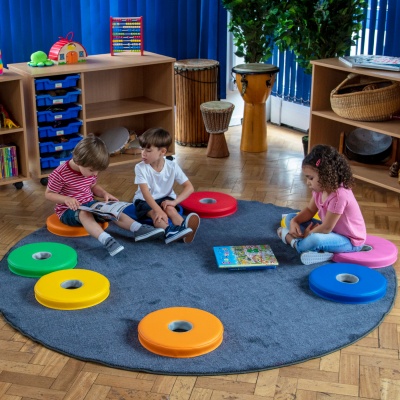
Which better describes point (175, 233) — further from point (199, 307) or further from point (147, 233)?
point (199, 307)

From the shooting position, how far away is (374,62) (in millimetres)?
4434

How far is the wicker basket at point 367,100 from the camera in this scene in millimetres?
4418

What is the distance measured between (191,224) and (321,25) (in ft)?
6.48

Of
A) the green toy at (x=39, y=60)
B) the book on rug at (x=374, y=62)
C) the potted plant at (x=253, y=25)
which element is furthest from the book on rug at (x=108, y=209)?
the potted plant at (x=253, y=25)

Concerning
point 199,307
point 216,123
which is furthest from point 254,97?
point 199,307

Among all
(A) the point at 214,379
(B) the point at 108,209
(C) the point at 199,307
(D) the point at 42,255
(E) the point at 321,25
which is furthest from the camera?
(E) the point at 321,25

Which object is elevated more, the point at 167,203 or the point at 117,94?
the point at 117,94

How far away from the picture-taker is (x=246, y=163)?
5.18 meters

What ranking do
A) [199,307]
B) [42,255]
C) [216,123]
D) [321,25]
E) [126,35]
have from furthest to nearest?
[216,123] < [126,35] < [321,25] < [42,255] < [199,307]

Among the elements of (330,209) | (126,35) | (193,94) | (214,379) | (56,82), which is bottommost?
(214,379)

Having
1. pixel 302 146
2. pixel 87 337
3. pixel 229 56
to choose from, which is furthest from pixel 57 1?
pixel 87 337

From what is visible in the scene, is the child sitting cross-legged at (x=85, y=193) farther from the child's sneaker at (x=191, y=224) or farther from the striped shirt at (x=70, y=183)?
the child's sneaker at (x=191, y=224)

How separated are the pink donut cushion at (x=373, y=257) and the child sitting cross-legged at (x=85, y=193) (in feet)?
3.10

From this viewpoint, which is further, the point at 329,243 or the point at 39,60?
the point at 39,60
